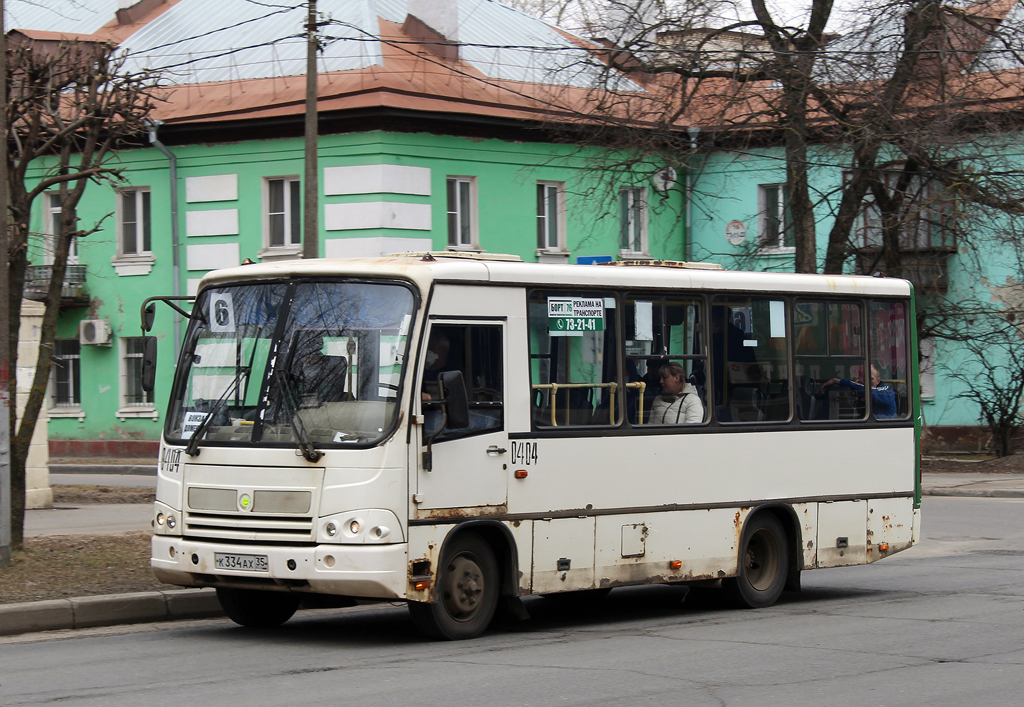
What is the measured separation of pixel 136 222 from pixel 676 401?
24.6 metres

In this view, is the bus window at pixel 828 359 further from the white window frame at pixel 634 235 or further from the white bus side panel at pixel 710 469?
the white window frame at pixel 634 235

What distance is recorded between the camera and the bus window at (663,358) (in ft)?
35.9

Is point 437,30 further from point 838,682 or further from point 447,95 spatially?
point 838,682

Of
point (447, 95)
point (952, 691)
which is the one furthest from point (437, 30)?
point (952, 691)

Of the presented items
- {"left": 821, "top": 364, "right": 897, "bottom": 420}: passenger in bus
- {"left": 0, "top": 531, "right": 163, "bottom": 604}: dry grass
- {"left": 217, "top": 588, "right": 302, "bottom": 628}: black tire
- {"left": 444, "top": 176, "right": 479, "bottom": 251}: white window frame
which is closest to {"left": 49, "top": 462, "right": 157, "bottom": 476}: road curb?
{"left": 444, "top": 176, "right": 479, "bottom": 251}: white window frame

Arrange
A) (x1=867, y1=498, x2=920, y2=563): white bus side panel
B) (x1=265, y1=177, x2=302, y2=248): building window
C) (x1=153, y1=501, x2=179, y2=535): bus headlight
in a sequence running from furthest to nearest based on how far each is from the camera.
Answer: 1. (x1=265, y1=177, x2=302, y2=248): building window
2. (x1=867, y1=498, x2=920, y2=563): white bus side panel
3. (x1=153, y1=501, x2=179, y2=535): bus headlight

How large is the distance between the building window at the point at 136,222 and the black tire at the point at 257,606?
2384 centimetres

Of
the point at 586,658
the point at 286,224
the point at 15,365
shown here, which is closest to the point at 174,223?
the point at 286,224

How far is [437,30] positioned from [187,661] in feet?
83.4

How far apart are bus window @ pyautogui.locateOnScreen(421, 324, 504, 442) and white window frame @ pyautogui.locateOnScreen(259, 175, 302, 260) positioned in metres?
21.4

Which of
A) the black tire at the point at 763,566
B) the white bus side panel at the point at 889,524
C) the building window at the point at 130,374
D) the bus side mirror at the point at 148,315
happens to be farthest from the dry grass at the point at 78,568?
the building window at the point at 130,374

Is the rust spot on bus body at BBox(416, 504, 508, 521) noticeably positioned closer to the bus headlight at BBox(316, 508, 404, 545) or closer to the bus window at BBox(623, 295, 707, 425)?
the bus headlight at BBox(316, 508, 404, 545)

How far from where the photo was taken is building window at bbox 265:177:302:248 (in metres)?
31.2

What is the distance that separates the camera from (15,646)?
952cm
